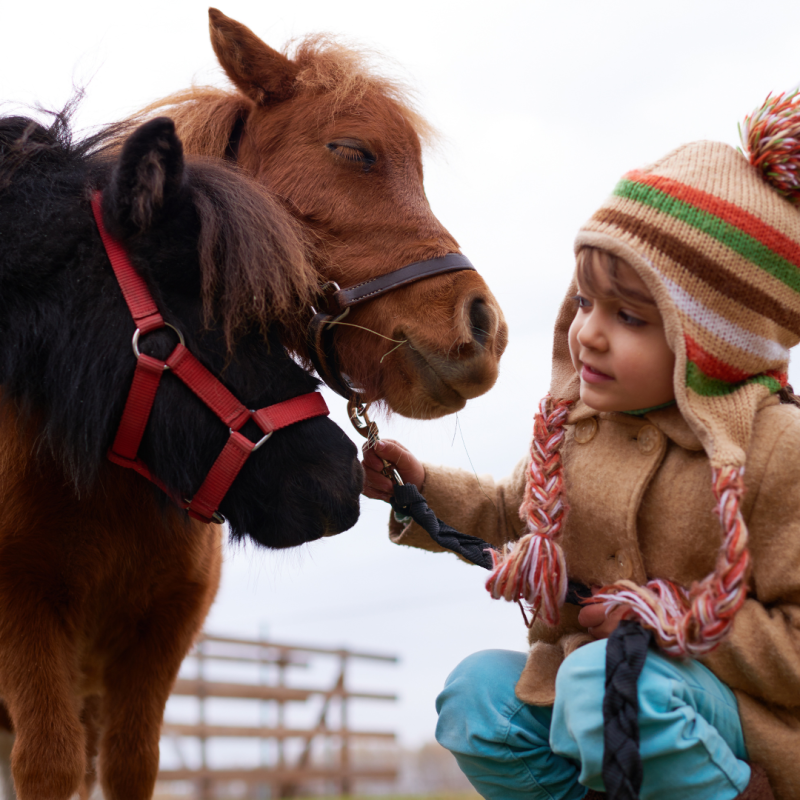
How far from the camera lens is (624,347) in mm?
1459

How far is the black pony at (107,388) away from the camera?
1.61m

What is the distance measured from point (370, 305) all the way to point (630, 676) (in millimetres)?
1012

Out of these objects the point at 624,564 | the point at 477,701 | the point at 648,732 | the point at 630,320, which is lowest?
the point at 477,701

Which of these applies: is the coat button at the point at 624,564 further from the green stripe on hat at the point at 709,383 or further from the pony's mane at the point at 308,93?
the pony's mane at the point at 308,93

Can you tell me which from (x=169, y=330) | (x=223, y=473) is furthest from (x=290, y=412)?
(x=169, y=330)

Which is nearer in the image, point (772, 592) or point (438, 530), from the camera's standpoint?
point (772, 592)

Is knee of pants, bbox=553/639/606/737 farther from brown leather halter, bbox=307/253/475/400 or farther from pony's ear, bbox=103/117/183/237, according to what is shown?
pony's ear, bbox=103/117/183/237

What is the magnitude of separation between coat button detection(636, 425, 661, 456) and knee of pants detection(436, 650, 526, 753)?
1.89ft

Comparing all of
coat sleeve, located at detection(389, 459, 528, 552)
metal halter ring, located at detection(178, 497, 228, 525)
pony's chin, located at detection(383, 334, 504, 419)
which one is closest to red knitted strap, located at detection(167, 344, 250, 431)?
metal halter ring, located at detection(178, 497, 228, 525)

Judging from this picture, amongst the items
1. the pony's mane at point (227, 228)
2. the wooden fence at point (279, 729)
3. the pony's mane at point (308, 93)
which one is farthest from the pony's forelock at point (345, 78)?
the wooden fence at point (279, 729)

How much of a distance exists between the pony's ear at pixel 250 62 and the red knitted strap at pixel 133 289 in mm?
701

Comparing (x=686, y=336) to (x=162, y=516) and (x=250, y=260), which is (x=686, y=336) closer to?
(x=250, y=260)

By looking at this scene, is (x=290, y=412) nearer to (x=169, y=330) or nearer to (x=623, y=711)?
(x=169, y=330)

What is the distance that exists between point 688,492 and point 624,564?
0.18 metres
